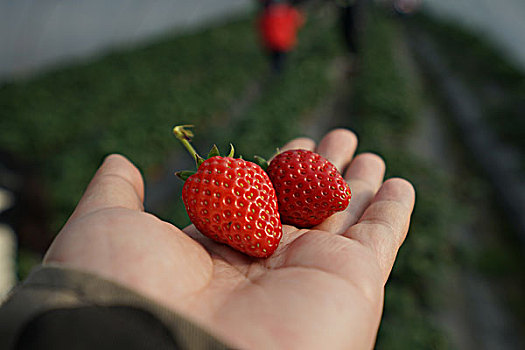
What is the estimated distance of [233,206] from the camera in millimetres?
1425

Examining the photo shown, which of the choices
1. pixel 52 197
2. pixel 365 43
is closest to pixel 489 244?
pixel 52 197

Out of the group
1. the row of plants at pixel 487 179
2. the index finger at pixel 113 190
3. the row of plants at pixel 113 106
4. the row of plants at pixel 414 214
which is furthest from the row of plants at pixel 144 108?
the row of plants at pixel 487 179

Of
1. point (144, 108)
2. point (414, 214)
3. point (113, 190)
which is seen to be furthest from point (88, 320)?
point (144, 108)

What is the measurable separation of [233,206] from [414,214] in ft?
9.19

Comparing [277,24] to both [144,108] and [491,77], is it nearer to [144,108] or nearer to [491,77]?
[144,108]

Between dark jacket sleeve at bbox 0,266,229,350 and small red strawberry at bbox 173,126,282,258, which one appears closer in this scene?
dark jacket sleeve at bbox 0,266,229,350

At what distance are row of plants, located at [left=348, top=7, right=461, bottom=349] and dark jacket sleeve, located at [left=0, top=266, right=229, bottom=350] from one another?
6.43ft

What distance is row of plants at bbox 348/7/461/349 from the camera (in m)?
2.72

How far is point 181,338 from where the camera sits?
36.8 inches

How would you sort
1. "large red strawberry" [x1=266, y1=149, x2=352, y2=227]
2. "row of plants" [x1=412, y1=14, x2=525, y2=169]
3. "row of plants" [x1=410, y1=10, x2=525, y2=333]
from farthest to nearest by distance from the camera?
"row of plants" [x1=412, y1=14, x2=525, y2=169], "row of plants" [x1=410, y1=10, x2=525, y2=333], "large red strawberry" [x1=266, y1=149, x2=352, y2=227]

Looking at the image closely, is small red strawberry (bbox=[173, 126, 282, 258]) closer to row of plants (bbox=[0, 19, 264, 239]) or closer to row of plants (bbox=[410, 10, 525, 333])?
row of plants (bbox=[410, 10, 525, 333])

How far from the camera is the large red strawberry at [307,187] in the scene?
1.66m

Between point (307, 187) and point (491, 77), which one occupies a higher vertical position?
point (307, 187)

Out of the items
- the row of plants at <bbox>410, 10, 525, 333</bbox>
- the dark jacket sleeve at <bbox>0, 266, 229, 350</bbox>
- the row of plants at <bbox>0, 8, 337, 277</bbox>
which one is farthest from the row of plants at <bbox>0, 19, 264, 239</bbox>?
the row of plants at <bbox>410, 10, 525, 333</bbox>
